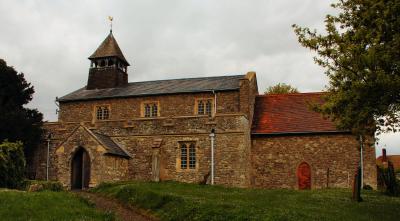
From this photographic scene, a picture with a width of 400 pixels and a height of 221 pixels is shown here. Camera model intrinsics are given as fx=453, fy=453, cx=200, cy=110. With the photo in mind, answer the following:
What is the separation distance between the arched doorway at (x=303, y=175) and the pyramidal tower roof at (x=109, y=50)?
19209 millimetres

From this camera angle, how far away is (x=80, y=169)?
1164 inches

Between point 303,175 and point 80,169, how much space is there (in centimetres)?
1459

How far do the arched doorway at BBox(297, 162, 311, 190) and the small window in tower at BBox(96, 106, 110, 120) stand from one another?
15.2 m

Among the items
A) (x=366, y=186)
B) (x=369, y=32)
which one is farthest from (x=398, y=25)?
(x=366, y=186)

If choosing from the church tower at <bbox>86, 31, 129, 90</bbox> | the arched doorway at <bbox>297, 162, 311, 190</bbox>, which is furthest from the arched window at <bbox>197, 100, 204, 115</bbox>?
the church tower at <bbox>86, 31, 129, 90</bbox>

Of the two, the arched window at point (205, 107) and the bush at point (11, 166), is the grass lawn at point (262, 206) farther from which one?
the arched window at point (205, 107)

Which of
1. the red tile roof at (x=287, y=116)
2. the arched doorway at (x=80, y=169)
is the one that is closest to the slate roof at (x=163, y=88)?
the red tile roof at (x=287, y=116)

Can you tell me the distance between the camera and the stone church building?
2852 centimetres

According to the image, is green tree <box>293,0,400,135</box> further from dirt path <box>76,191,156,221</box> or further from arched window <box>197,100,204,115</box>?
arched window <box>197,100,204,115</box>

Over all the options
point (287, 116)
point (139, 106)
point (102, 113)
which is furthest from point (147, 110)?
point (287, 116)

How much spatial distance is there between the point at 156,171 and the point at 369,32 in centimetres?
1695

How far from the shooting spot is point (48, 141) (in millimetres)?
31844

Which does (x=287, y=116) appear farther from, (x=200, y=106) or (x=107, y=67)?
(x=107, y=67)

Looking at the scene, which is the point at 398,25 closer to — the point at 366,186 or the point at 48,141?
the point at 366,186
